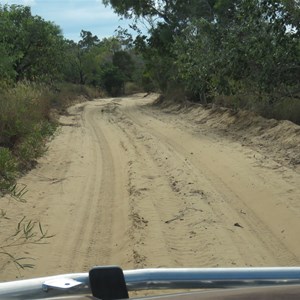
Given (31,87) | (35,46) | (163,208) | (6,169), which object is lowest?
(163,208)

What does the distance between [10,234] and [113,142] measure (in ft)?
30.8

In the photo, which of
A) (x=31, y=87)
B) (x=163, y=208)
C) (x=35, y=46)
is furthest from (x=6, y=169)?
(x=35, y=46)

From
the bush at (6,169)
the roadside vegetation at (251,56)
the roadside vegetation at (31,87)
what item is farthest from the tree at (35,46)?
the bush at (6,169)

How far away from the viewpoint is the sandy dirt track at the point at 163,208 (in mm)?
5812

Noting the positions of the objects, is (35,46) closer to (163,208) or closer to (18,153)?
(18,153)

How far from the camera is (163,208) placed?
309 inches

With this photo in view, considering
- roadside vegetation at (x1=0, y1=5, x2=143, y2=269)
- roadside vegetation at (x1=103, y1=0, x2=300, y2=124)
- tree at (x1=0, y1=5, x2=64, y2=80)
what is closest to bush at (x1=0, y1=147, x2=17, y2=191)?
roadside vegetation at (x1=0, y1=5, x2=143, y2=269)

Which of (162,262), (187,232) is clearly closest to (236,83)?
(187,232)

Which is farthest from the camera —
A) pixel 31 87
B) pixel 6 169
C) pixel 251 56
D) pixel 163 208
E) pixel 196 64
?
pixel 196 64

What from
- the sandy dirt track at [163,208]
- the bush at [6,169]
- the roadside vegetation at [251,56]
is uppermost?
the roadside vegetation at [251,56]

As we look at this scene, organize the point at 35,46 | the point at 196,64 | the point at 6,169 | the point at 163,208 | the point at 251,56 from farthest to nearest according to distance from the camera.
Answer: the point at 35,46
the point at 196,64
the point at 251,56
the point at 6,169
the point at 163,208

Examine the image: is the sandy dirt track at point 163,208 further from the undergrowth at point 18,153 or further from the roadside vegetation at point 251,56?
the roadside vegetation at point 251,56

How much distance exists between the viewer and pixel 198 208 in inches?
305

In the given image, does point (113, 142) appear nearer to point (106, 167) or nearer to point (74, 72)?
point (106, 167)
